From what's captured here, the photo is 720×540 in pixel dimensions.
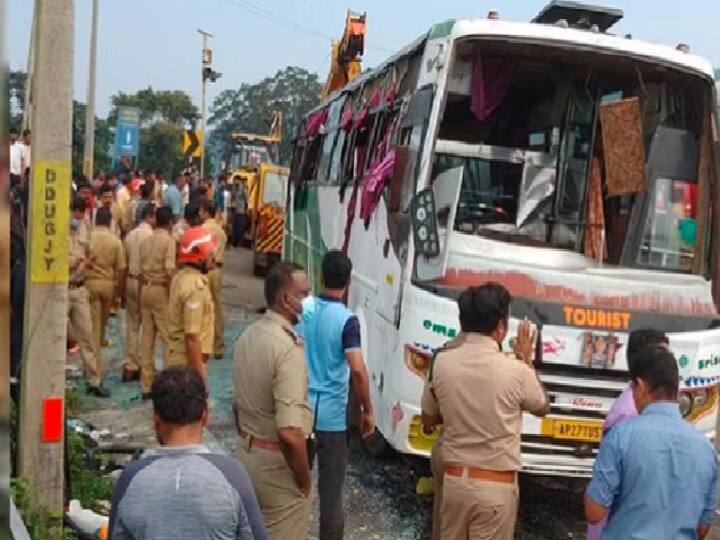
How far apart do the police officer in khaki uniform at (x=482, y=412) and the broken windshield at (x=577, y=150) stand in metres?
2.60

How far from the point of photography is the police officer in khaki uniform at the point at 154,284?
348 inches

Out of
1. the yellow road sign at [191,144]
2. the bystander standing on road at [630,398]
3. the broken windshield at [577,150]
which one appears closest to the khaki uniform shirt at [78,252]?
the broken windshield at [577,150]

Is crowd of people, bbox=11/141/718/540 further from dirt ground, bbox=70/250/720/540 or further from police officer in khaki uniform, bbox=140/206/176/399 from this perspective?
police officer in khaki uniform, bbox=140/206/176/399

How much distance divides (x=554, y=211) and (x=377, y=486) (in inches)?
94.0

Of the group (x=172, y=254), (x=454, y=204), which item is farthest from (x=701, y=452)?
(x=172, y=254)

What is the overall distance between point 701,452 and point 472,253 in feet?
10.4

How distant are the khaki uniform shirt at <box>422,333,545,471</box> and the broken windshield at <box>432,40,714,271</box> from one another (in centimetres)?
264

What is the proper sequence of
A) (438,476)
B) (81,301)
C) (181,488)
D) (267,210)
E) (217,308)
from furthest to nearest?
(267,210), (217,308), (81,301), (438,476), (181,488)

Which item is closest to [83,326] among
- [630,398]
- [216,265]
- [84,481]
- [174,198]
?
[216,265]

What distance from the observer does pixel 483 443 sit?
4043mm

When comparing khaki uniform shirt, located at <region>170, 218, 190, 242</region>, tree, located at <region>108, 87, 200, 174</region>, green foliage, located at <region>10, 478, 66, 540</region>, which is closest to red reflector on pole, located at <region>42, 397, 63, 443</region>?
green foliage, located at <region>10, 478, 66, 540</region>

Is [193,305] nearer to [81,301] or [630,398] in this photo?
[81,301]

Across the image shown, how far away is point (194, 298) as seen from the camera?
7.05m

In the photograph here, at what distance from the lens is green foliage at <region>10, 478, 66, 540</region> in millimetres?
4859
